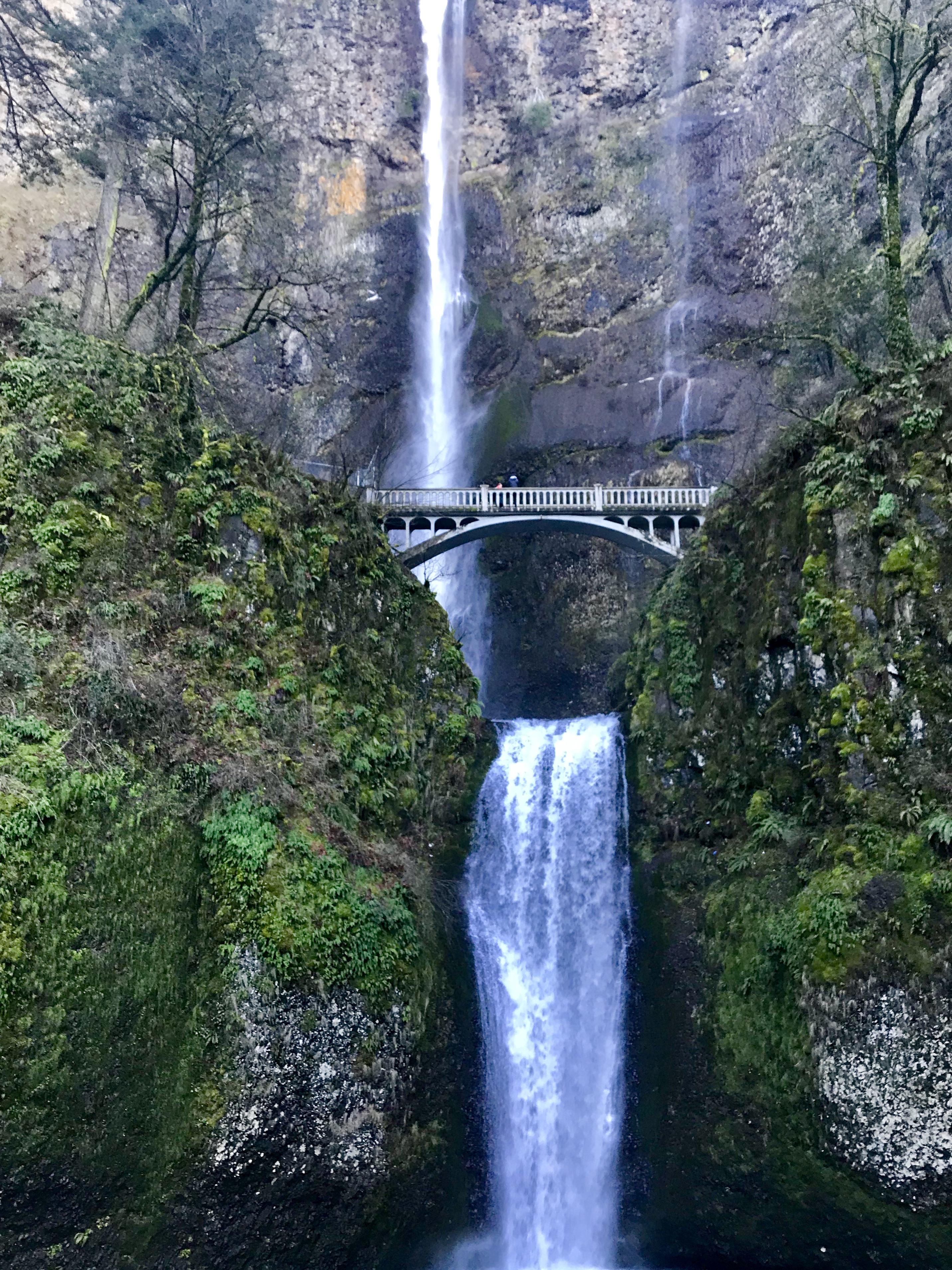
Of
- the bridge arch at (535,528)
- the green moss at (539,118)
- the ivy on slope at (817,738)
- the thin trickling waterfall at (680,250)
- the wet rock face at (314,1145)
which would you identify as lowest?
the wet rock face at (314,1145)

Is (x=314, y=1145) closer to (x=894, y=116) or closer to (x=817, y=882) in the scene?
(x=817, y=882)

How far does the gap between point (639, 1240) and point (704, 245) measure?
33.3 m

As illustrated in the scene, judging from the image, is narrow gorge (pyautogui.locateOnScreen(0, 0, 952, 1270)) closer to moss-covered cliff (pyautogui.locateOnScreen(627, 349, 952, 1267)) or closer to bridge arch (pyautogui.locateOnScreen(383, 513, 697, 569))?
moss-covered cliff (pyautogui.locateOnScreen(627, 349, 952, 1267))

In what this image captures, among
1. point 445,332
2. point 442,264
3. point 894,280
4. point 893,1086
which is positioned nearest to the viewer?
point 893,1086

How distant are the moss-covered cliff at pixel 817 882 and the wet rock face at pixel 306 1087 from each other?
4.17 metres

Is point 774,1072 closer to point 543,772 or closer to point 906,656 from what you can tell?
point 906,656

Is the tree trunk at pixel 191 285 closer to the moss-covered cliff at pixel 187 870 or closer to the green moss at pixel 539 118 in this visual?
the moss-covered cliff at pixel 187 870

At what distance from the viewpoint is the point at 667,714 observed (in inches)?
701

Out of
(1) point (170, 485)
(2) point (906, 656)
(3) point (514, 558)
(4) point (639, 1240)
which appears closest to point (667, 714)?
(2) point (906, 656)

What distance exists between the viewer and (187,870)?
433 inches

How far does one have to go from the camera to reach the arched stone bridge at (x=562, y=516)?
25.8 metres

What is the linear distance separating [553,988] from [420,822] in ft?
11.9

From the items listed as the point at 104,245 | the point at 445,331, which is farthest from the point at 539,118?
the point at 104,245

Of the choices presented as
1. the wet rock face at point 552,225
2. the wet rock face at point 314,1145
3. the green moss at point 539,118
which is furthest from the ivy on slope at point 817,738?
the green moss at point 539,118
